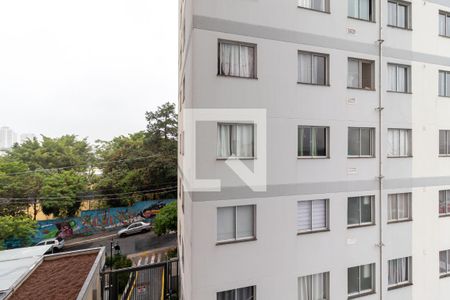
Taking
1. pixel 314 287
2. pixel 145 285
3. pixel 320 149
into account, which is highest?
pixel 320 149

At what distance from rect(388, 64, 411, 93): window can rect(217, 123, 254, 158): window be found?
18.7 feet

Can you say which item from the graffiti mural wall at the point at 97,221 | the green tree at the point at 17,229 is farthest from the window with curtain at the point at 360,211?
the green tree at the point at 17,229

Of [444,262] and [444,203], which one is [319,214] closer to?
[444,203]

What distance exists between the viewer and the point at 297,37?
293 inches

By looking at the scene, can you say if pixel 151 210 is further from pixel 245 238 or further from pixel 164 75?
pixel 245 238

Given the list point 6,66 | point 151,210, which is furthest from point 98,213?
point 6,66

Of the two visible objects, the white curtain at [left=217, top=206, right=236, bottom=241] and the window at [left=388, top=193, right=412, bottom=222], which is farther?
the window at [left=388, top=193, right=412, bottom=222]

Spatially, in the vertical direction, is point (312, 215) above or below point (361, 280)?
above

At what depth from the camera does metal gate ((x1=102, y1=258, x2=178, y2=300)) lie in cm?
1287

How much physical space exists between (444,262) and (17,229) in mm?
26789

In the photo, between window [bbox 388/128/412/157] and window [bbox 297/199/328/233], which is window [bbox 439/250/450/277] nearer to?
window [bbox 388/128/412/157]

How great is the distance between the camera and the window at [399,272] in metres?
8.67

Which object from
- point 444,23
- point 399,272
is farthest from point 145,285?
point 444,23

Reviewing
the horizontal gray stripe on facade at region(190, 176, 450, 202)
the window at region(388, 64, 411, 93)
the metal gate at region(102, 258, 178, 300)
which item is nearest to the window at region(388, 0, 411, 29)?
the window at region(388, 64, 411, 93)
